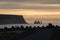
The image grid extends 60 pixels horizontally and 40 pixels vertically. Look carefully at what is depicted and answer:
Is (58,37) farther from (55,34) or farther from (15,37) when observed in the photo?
(15,37)

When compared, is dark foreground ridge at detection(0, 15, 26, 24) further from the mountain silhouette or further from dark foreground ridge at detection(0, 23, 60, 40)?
dark foreground ridge at detection(0, 23, 60, 40)

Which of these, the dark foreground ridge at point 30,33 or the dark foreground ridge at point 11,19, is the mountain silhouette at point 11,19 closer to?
the dark foreground ridge at point 11,19

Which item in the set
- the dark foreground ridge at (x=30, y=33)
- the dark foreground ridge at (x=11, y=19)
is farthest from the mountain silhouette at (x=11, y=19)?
the dark foreground ridge at (x=30, y=33)

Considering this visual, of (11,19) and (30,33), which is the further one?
(11,19)

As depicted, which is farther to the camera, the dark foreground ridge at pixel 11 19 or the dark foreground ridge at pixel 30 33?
the dark foreground ridge at pixel 11 19

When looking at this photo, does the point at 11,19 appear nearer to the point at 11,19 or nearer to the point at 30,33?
the point at 11,19

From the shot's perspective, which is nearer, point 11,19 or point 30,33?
point 30,33

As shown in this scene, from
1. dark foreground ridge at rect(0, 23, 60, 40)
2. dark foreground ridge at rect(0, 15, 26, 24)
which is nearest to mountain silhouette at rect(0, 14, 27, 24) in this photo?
dark foreground ridge at rect(0, 15, 26, 24)

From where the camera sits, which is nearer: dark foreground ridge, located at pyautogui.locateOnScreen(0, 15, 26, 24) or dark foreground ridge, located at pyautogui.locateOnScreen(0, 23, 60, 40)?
dark foreground ridge, located at pyautogui.locateOnScreen(0, 23, 60, 40)

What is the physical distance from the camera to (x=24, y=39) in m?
2.33

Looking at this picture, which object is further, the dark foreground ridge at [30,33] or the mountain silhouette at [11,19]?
the mountain silhouette at [11,19]

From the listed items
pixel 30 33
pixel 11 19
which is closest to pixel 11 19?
pixel 11 19


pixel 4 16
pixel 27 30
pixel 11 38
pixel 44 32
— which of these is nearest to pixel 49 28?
pixel 44 32

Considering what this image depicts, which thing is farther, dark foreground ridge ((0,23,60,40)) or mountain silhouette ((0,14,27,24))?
mountain silhouette ((0,14,27,24))
